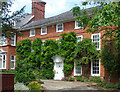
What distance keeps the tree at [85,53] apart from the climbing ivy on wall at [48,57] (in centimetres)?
322

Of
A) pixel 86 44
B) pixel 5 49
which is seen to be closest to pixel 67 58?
pixel 86 44

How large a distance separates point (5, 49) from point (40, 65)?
247 inches

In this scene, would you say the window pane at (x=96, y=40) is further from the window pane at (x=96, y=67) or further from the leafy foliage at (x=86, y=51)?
the window pane at (x=96, y=67)

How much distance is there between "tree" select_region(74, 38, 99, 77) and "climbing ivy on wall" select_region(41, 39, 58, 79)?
10.6ft

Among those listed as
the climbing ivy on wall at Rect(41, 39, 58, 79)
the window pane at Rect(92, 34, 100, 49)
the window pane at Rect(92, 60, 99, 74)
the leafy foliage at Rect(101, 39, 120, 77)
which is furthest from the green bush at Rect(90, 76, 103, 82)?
the climbing ivy on wall at Rect(41, 39, 58, 79)

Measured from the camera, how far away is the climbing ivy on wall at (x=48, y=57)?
1980cm

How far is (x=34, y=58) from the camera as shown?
2142cm

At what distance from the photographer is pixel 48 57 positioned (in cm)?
2017

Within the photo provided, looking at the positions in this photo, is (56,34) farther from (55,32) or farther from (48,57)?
(48,57)

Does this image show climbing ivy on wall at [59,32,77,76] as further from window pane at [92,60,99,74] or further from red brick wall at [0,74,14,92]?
red brick wall at [0,74,14,92]

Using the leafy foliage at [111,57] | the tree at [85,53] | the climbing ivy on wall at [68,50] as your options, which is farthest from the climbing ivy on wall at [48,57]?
the leafy foliage at [111,57]

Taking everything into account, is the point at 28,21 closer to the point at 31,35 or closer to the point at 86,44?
the point at 31,35

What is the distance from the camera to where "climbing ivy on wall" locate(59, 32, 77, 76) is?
1836 centimetres

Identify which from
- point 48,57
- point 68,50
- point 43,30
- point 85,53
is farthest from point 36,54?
point 85,53
